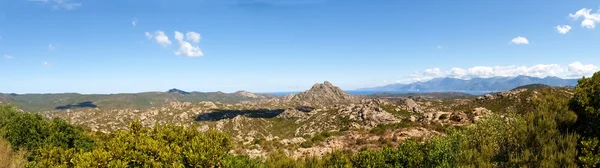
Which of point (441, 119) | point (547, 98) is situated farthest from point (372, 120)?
point (547, 98)

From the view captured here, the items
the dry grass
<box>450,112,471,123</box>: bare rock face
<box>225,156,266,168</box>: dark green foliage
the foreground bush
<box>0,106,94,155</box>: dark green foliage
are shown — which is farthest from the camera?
<box>450,112,471,123</box>: bare rock face

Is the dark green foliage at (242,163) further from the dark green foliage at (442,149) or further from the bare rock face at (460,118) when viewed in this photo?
the bare rock face at (460,118)

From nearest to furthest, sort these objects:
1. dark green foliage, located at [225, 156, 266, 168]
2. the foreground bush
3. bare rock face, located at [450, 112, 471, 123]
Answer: the foreground bush
dark green foliage, located at [225, 156, 266, 168]
bare rock face, located at [450, 112, 471, 123]

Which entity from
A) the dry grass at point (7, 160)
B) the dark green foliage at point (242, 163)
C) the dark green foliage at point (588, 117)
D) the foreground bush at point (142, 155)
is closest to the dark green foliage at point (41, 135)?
the dry grass at point (7, 160)

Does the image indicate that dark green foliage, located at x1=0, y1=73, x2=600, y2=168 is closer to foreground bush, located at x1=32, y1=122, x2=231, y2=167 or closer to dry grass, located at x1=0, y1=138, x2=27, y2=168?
foreground bush, located at x1=32, y1=122, x2=231, y2=167

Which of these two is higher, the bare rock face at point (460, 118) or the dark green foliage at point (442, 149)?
the dark green foliage at point (442, 149)

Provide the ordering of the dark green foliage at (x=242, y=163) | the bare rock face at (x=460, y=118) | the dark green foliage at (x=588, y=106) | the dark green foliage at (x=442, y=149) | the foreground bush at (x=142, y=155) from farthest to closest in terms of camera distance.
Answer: the bare rock face at (x=460, y=118), the dark green foliage at (x=242, y=163), the dark green foliage at (x=588, y=106), the dark green foliage at (x=442, y=149), the foreground bush at (x=142, y=155)

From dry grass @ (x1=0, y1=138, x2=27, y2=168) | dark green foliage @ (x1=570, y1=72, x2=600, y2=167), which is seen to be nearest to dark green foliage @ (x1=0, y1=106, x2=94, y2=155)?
dry grass @ (x1=0, y1=138, x2=27, y2=168)

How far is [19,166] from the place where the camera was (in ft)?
94.0

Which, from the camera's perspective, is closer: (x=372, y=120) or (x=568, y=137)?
(x=568, y=137)

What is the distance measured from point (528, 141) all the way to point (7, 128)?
57.2 m

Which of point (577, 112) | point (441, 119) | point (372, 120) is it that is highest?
point (577, 112)

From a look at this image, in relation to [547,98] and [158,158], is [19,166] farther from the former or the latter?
[547,98]

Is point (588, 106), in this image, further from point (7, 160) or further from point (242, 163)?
point (7, 160)
